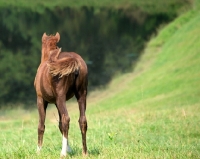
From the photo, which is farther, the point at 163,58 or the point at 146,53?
the point at 146,53

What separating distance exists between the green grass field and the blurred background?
1.47 meters

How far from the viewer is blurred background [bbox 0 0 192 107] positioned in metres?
24.5

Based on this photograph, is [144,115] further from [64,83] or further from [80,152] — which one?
[64,83]

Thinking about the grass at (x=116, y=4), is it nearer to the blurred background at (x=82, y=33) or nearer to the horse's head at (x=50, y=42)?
the blurred background at (x=82, y=33)

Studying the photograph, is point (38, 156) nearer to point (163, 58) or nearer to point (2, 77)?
point (2, 77)

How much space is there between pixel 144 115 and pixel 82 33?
74.9 ft

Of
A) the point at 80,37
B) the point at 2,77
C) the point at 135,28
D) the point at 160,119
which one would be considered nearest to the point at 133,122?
the point at 160,119

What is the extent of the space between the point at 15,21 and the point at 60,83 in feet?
107

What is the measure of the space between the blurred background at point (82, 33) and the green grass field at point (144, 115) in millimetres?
1473

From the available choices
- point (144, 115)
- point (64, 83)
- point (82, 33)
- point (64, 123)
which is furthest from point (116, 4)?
point (64, 123)

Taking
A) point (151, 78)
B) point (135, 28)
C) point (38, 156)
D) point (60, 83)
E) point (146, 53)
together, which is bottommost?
point (38, 156)

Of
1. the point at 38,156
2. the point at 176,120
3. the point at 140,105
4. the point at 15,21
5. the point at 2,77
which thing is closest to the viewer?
the point at 38,156

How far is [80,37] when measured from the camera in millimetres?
33594

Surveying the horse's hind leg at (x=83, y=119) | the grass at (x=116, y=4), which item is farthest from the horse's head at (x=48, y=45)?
the grass at (x=116, y=4)
